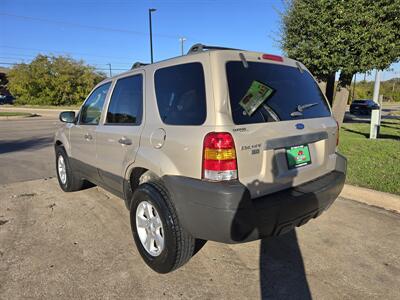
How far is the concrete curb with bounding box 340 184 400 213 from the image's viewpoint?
422cm

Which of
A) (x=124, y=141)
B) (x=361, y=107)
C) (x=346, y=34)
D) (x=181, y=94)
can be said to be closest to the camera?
(x=181, y=94)

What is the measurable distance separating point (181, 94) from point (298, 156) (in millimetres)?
1180

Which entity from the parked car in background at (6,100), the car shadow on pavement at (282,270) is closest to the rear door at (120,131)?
the car shadow on pavement at (282,270)

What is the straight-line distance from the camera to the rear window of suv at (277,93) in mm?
2509

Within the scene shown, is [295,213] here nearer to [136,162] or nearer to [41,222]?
[136,162]

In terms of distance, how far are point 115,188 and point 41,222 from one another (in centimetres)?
118

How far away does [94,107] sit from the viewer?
425cm

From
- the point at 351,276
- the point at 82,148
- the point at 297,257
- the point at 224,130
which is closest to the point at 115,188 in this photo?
the point at 82,148

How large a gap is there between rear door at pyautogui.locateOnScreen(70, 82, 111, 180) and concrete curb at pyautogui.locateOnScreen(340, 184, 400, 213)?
3.67 meters

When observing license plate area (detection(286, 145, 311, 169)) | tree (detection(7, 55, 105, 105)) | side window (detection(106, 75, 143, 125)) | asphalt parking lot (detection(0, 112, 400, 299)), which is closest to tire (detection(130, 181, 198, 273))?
asphalt parking lot (detection(0, 112, 400, 299))

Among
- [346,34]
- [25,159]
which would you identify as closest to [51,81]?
[25,159]

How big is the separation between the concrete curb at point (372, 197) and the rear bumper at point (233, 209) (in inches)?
84.6

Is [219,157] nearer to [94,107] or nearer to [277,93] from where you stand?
[277,93]

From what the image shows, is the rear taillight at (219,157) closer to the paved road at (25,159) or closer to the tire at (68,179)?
the tire at (68,179)
